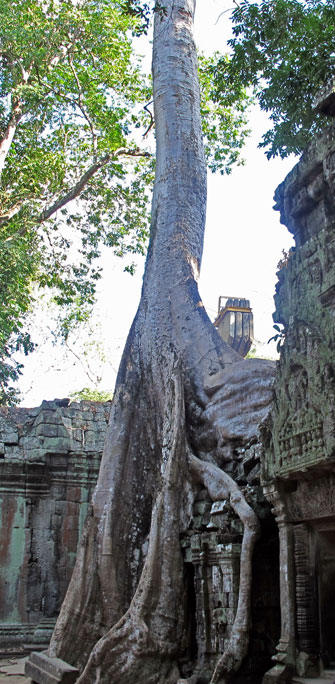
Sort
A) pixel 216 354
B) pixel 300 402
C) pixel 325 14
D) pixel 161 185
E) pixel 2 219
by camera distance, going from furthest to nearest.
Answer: pixel 2 219 → pixel 161 185 → pixel 325 14 → pixel 216 354 → pixel 300 402

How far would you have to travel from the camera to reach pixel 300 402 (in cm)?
381

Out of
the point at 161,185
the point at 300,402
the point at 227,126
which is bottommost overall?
the point at 300,402

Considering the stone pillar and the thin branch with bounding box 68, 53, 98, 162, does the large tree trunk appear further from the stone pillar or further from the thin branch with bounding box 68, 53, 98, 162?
the thin branch with bounding box 68, 53, 98, 162

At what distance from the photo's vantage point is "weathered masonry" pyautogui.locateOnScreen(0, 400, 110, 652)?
751cm

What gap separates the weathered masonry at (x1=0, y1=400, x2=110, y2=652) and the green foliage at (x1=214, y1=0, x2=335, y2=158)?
406cm

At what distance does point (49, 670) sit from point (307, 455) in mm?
2907

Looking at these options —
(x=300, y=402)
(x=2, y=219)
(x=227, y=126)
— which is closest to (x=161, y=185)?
(x=300, y=402)

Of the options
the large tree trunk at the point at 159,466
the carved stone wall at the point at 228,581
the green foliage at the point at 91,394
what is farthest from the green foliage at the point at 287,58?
the green foliage at the point at 91,394

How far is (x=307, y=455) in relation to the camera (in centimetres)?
362

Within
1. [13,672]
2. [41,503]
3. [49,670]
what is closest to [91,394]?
[41,503]

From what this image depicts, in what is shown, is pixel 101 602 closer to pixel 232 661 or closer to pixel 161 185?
pixel 232 661

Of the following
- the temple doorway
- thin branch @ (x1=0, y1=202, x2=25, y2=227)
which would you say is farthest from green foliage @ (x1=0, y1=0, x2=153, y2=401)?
the temple doorway

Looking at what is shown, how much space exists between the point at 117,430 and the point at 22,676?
2.31 metres

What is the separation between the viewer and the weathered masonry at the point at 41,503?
24.6 ft
